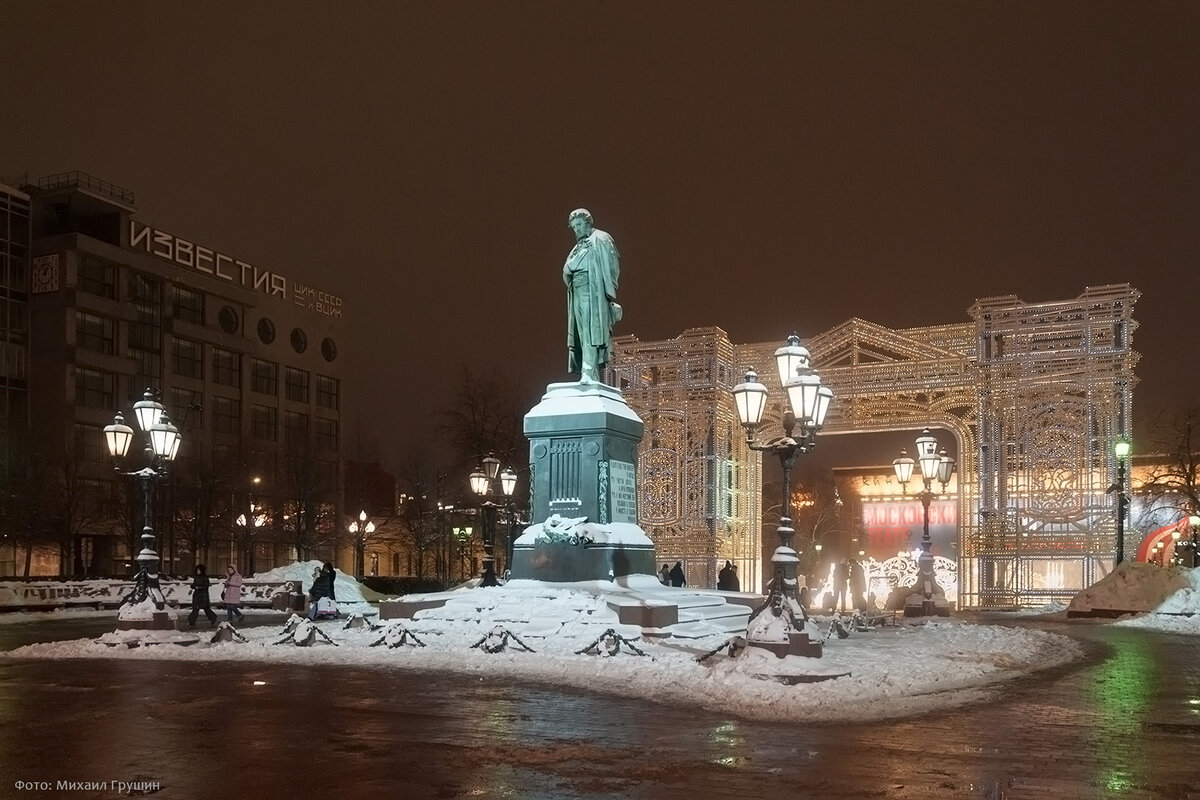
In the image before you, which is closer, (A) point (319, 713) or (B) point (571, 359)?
(A) point (319, 713)

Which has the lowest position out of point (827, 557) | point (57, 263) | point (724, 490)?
point (827, 557)

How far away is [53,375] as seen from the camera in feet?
220

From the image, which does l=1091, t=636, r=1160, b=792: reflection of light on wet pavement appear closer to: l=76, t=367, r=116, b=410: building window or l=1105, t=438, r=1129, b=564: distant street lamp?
l=1105, t=438, r=1129, b=564: distant street lamp

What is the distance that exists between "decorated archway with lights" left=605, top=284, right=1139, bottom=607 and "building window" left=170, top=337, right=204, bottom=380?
4580cm

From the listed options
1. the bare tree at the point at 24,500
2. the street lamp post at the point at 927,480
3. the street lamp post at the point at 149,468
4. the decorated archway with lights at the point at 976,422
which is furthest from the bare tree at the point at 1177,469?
the bare tree at the point at 24,500

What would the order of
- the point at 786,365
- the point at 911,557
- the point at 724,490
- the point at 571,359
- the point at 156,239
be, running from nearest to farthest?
the point at 786,365
the point at 571,359
the point at 724,490
the point at 911,557
the point at 156,239

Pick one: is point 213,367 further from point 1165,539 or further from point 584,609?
point 584,609

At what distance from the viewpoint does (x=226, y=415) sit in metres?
80.8

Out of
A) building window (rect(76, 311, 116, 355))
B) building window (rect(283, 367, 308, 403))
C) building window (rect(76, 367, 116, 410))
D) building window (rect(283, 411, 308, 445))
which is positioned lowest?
building window (rect(283, 411, 308, 445))

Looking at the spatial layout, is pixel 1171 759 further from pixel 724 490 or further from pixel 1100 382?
pixel 724 490

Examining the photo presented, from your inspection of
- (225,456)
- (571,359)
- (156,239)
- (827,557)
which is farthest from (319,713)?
(827,557)

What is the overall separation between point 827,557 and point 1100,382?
63268 mm

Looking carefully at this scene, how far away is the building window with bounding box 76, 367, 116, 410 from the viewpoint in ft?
224

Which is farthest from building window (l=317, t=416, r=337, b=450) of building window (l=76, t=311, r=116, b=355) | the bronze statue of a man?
the bronze statue of a man
